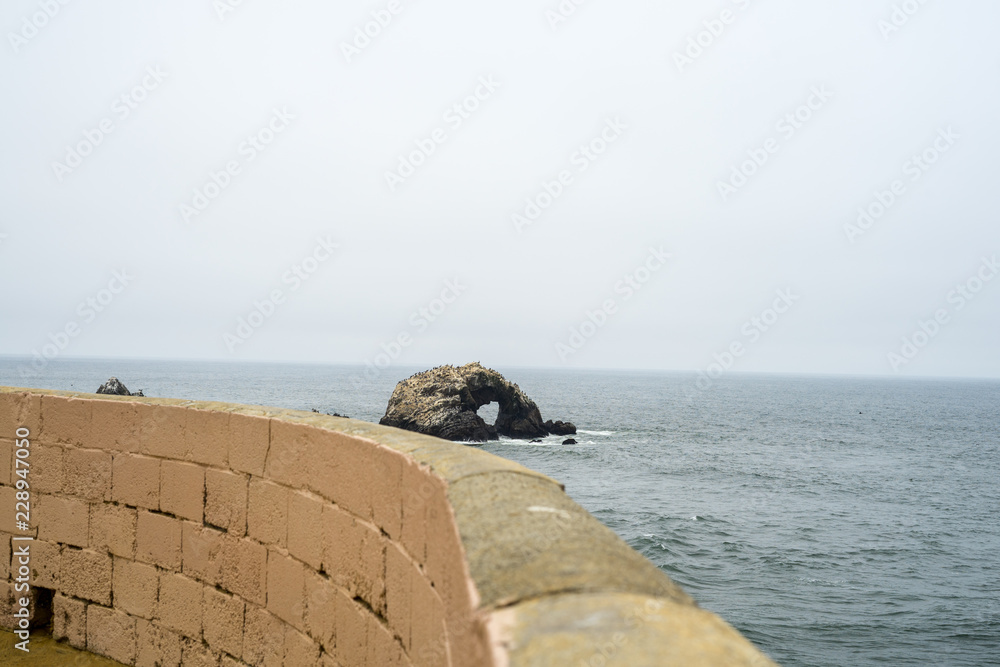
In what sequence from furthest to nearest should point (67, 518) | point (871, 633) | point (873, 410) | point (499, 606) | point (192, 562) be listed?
1. point (873, 410)
2. point (871, 633)
3. point (67, 518)
4. point (192, 562)
5. point (499, 606)

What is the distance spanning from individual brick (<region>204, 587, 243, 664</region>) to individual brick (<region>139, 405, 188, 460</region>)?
950 millimetres

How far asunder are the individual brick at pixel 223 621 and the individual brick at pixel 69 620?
4.14 feet

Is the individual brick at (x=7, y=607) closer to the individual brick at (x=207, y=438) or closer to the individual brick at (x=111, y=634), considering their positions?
the individual brick at (x=111, y=634)

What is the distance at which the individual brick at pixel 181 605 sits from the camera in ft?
14.1

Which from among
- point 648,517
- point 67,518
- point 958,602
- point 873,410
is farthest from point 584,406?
point 67,518

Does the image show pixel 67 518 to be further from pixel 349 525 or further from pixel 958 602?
pixel 958 602

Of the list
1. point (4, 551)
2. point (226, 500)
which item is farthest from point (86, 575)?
point (226, 500)

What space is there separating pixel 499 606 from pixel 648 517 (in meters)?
21.8

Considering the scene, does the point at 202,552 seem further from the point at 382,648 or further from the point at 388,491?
the point at 388,491

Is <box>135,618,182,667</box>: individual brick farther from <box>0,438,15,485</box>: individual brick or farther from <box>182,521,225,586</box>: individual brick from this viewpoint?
<box>0,438,15,485</box>: individual brick

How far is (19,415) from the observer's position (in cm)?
493

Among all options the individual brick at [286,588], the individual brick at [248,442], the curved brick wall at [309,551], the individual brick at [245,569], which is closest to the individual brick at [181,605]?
the curved brick wall at [309,551]

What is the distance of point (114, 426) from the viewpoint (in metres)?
4.65

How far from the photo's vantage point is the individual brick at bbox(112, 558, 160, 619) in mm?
4504
